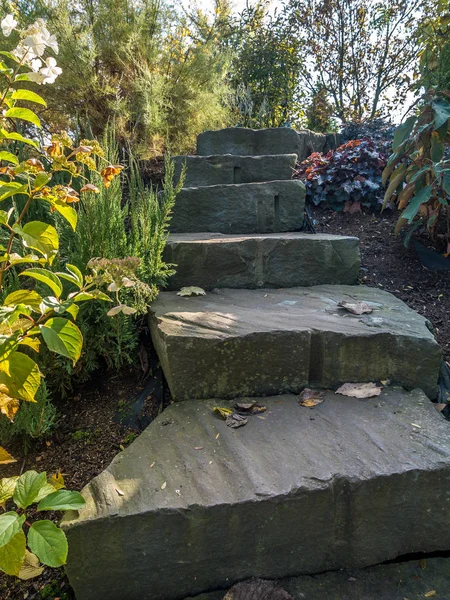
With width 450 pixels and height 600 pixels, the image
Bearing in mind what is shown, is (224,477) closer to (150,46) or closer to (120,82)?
(120,82)

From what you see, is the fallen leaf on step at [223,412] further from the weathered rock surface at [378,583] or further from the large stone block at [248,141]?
the large stone block at [248,141]

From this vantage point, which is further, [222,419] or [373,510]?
[222,419]

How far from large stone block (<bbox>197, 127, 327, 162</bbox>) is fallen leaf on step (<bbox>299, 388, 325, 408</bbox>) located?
9.94 ft

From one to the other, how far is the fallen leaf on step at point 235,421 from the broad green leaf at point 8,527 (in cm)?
76

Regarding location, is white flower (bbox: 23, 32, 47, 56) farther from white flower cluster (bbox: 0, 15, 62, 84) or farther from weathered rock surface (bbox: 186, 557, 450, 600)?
weathered rock surface (bbox: 186, 557, 450, 600)

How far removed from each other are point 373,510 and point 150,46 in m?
4.13

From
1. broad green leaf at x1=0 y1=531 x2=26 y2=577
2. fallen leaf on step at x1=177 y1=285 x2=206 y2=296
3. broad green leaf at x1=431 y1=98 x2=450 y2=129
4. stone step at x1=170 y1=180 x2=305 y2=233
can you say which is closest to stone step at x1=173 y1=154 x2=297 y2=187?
stone step at x1=170 y1=180 x2=305 y2=233

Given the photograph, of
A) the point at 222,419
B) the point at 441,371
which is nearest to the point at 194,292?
the point at 222,419

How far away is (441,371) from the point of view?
1822mm

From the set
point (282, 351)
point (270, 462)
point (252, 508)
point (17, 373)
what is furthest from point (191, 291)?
point (17, 373)

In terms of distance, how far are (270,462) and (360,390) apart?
1.77 ft

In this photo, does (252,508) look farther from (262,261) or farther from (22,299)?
(262,261)

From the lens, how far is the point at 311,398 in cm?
163

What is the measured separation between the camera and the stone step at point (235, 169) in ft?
11.3
